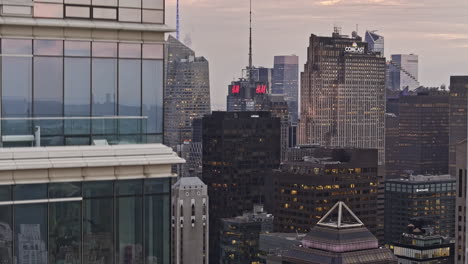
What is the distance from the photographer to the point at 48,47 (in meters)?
28.5

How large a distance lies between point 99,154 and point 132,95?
1929mm

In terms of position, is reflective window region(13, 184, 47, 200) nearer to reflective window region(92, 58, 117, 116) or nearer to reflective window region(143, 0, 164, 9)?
reflective window region(92, 58, 117, 116)

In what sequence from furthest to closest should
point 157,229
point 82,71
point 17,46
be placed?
point 157,229 → point 82,71 → point 17,46

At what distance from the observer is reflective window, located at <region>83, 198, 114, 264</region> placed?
94.5 feet

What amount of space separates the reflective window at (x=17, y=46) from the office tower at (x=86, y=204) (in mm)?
2554

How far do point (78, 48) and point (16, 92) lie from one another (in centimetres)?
203

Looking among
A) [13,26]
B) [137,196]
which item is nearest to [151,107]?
[137,196]

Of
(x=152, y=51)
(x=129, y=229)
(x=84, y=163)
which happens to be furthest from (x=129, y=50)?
(x=129, y=229)

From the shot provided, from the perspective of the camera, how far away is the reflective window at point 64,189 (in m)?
28.2

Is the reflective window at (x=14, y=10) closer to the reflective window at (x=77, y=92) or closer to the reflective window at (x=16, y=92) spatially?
the reflective window at (x=16, y=92)

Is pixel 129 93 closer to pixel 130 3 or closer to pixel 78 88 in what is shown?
pixel 78 88

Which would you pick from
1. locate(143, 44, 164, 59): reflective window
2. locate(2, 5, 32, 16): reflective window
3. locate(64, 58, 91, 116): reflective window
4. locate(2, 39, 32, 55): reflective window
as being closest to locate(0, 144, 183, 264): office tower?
locate(64, 58, 91, 116): reflective window

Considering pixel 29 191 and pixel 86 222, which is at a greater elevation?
pixel 29 191

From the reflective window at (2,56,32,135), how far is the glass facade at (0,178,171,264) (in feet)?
5.74
